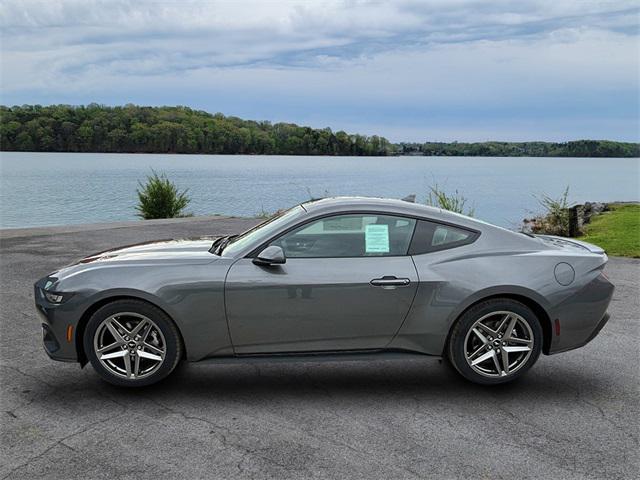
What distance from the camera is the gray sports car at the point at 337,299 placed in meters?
4.76

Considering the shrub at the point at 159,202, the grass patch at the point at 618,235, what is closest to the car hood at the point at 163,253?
the grass patch at the point at 618,235

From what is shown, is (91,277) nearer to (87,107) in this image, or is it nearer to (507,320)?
(507,320)

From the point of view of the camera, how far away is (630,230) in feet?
52.3

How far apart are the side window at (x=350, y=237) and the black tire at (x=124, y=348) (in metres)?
1.01

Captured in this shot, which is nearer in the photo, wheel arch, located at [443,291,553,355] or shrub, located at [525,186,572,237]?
wheel arch, located at [443,291,553,355]

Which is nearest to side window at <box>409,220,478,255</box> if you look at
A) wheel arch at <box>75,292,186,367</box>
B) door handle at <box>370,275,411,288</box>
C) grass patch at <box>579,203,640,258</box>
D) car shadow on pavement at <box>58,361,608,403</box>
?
door handle at <box>370,275,411,288</box>

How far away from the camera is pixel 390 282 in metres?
4.82

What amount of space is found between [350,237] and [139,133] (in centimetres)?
5814

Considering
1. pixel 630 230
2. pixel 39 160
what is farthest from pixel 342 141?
pixel 630 230

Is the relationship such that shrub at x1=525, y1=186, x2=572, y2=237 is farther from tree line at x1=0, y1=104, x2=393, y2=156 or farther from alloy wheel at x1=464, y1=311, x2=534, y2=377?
tree line at x1=0, y1=104, x2=393, y2=156

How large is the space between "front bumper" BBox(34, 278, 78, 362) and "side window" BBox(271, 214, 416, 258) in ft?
5.27

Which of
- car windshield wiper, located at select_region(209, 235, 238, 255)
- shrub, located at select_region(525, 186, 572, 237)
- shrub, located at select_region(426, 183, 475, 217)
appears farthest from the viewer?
shrub, located at select_region(525, 186, 572, 237)

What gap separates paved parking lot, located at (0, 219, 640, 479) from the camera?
147 inches

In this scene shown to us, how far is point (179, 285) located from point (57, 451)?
1398 mm
